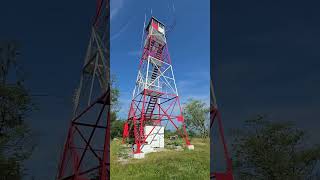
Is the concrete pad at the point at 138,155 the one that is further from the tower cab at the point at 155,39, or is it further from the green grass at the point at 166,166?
the tower cab at the point at 155,39

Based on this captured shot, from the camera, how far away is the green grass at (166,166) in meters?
1.65

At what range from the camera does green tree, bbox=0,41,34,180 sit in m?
3.27

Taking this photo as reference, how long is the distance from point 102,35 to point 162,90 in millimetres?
913

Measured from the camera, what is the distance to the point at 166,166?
5.50ft

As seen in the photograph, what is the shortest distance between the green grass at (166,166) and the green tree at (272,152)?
2.01 meters

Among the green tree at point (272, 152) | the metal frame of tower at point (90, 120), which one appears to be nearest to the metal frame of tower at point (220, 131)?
the metal frame of tower at point (90, 120)

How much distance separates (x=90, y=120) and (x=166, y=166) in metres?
0.97

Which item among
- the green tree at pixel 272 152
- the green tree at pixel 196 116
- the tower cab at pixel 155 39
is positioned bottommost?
the green tree at pixel 272 152

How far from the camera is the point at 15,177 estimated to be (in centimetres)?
326

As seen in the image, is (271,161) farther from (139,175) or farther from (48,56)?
(48,56)

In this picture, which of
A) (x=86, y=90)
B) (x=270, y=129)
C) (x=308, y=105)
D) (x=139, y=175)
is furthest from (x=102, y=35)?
(x=308, y=105)

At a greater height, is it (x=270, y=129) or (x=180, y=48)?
(x=180, y=48)

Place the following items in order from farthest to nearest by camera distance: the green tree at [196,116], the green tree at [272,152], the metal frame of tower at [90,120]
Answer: the green tree at [272,152] → the metal frame of tower at [90,120] → the green tree at [196,116]

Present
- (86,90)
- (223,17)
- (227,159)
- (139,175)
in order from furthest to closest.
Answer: (223,17)
(86,90)
(227,159)
(139,175)
